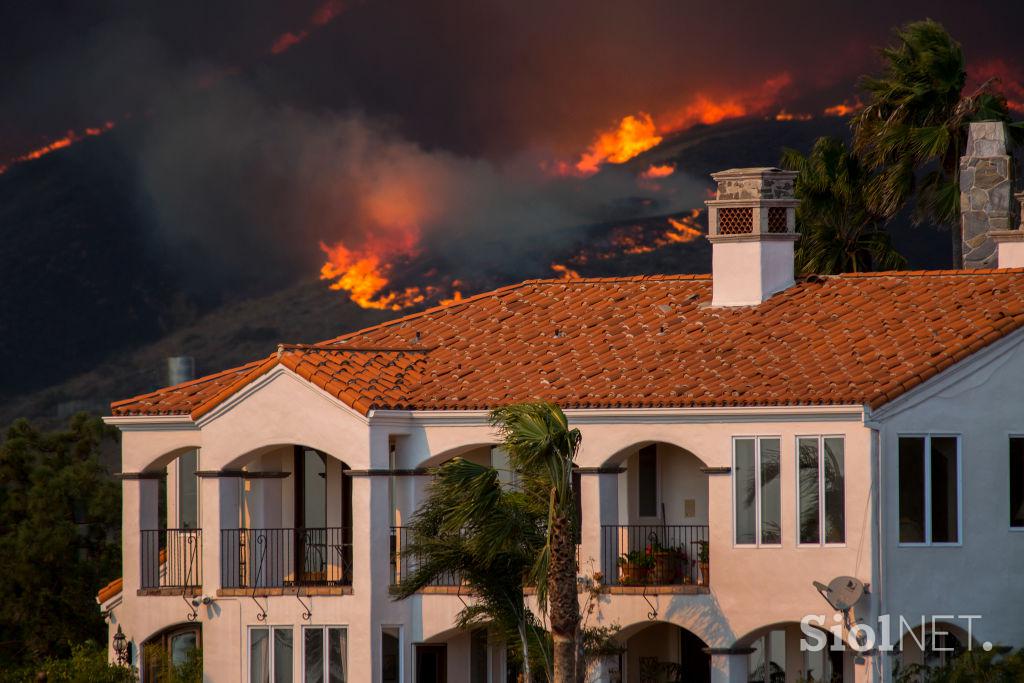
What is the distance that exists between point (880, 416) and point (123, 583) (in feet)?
50.5

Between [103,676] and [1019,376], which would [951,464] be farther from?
[103,676]

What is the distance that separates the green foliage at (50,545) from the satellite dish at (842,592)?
87.2 feet

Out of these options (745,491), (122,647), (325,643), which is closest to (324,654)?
(325,643)

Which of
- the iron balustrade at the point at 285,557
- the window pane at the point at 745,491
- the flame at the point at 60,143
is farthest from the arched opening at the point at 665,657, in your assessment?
the flame at the point at 60,143

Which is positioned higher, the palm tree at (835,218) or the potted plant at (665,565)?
the palm tree at (835,218)

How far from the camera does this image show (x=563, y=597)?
108 feet

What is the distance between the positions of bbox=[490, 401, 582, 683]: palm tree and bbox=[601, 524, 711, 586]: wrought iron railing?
13.1 ft

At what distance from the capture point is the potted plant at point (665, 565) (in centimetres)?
3712

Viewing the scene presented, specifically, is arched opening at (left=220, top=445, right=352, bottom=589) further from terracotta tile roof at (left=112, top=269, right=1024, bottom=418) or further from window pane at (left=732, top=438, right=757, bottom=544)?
window pane at (left=732, top=438, right=757, bottom=544)

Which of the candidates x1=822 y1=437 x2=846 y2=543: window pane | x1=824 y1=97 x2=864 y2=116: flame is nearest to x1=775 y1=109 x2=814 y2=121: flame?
x1=824 y1=97 x2=864 y2=116: flame

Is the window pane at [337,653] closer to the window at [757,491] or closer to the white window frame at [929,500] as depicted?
the window at [757,491]

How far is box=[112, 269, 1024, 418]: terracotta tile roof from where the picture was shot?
35.9 m

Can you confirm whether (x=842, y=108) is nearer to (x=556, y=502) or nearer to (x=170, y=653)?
(x=170, y=653)

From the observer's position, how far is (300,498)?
4112cm
